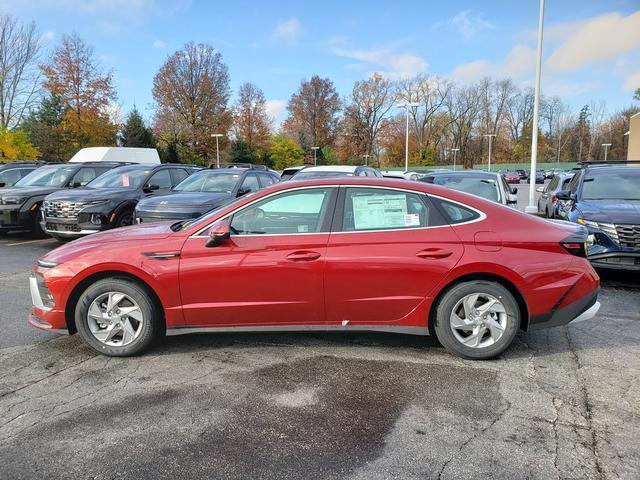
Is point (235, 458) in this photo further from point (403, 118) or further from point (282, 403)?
point (403, 118)

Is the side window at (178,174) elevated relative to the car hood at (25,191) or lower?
elevated

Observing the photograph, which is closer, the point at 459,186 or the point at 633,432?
the point at 633,432

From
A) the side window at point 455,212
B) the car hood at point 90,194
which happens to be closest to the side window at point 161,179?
the car hood at point 90,194

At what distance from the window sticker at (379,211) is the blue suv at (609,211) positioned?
8.94 feet

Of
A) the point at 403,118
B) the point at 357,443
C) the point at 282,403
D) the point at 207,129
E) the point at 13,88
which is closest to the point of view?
the point at 357,443

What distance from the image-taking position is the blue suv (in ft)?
21.4

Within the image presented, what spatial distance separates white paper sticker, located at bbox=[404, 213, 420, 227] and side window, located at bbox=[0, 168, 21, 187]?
1408 centimetres

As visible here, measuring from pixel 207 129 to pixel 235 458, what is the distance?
53703 mm

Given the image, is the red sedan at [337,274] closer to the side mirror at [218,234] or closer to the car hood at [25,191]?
the side mirror at [218,234]

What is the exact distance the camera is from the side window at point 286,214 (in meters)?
4.14

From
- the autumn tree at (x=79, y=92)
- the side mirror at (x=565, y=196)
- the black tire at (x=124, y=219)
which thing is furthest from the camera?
the autumn tree at (x=79, y=92)

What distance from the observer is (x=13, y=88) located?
4034cm

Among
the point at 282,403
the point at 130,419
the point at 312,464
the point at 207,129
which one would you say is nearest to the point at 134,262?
the point at 130,419

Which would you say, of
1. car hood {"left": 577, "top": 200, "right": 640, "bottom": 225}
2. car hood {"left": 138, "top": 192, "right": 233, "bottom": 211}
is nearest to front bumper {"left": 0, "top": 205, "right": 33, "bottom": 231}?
car hood {"left": 138, "top": 192, "right": 233, "bottom": 211}
